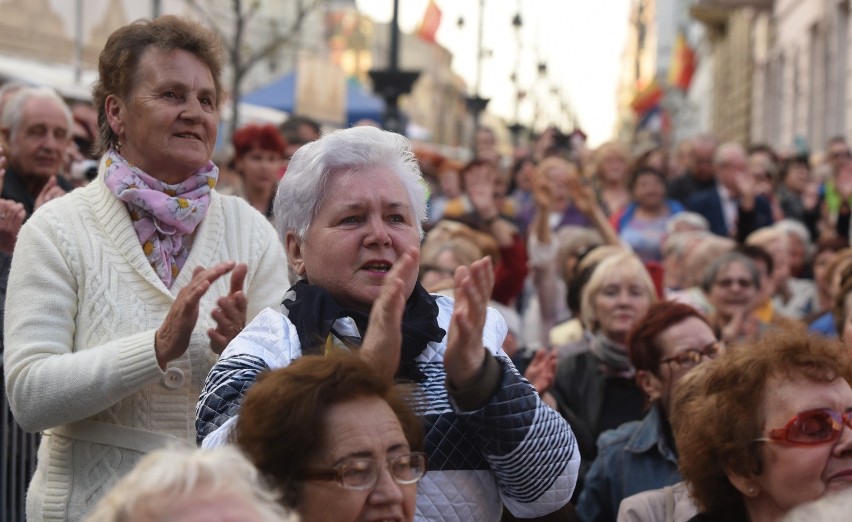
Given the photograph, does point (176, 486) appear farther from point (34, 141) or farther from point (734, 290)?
point (734, 290)

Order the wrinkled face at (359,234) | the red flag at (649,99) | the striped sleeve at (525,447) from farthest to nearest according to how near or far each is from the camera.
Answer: the red flag at (649,99), the wrinkled face at (359,234), the striped sleeve at (525,447)

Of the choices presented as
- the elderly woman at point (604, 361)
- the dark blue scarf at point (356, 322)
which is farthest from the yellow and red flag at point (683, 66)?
the dark blue scarf at point (356, 322)

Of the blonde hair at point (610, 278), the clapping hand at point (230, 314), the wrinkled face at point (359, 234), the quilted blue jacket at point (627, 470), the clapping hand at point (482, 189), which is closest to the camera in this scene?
the wrinkled face at point (359, 234)

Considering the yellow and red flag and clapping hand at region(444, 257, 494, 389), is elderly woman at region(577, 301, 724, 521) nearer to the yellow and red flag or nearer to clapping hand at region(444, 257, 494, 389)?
clapping hand at region(444, 257, 494, 389)

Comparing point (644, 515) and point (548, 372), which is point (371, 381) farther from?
point (548, 372)

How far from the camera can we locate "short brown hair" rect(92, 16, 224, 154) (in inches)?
164

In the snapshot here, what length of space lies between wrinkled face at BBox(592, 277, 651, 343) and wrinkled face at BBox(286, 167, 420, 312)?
3.44 meters

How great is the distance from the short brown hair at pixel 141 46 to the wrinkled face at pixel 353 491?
1.73 meters

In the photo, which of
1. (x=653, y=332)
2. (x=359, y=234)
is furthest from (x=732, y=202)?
(x=359, y=234)

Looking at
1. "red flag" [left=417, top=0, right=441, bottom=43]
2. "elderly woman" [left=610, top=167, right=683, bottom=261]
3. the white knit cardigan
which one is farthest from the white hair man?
"red flag" [left=417, top=0, right=441, bottom=43]

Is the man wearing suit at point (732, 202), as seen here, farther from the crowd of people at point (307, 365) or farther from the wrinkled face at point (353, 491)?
the wrinkled face at point (353, 491)

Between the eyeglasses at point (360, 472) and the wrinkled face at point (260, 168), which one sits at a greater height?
the wrinkled face at point (260, 168)

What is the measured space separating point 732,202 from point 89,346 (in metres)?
10.1

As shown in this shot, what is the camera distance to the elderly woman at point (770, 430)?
3824 mm
